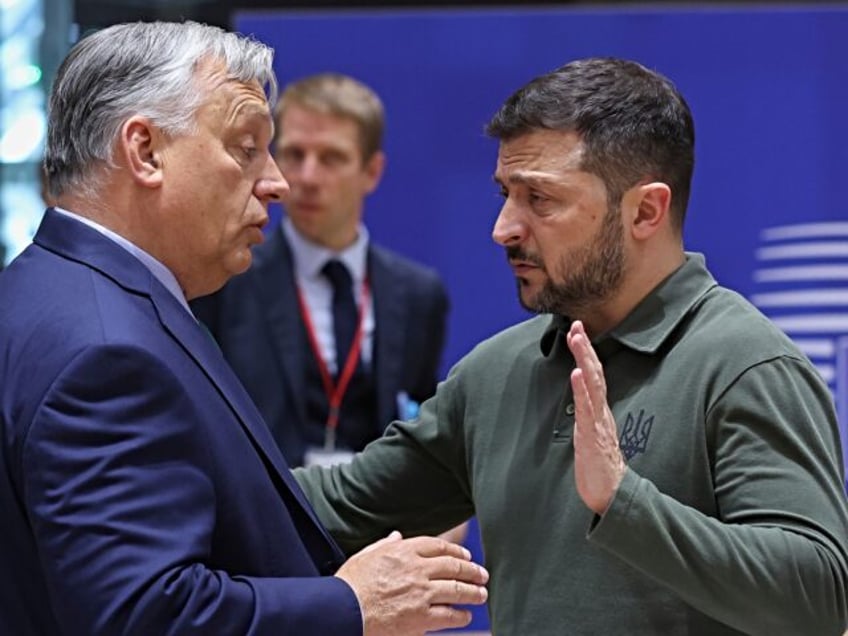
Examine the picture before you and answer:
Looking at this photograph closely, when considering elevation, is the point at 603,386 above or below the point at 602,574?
above

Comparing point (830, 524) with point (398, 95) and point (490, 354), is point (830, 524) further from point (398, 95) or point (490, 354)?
point (398, 95)

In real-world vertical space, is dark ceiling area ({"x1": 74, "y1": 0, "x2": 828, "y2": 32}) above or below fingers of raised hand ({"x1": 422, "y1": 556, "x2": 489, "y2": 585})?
above

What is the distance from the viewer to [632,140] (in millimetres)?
2539

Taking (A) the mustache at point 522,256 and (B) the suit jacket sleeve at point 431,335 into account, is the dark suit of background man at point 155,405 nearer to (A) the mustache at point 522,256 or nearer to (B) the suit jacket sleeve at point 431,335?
(A) the mustache at point 522,256

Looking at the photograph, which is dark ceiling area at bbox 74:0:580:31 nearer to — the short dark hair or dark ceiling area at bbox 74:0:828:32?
dark ceiling area at bbox 74:0:828:32

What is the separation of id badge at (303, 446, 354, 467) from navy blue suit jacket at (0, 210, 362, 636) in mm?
2041

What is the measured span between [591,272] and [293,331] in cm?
205

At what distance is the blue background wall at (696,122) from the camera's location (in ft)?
15.3

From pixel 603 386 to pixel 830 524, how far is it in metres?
0.37

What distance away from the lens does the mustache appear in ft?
8.47

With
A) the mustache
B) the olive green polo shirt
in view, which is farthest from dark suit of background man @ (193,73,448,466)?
the mustache

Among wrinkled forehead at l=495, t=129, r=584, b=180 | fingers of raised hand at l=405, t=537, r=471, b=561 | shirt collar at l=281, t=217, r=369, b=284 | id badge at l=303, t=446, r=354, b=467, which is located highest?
wrinkled forehead at l=495, t=129, r=584, b=180

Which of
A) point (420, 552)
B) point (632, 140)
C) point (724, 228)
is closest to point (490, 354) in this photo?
point (632, 140)

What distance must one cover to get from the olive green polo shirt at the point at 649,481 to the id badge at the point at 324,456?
146 centimetres
